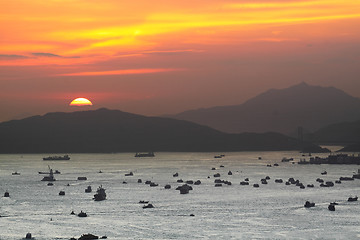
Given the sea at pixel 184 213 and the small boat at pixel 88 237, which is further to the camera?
the sea at pixel 184 213

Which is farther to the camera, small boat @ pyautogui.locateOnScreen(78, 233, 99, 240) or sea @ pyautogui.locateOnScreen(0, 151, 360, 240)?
sea @ pyautogui.locateOnScreen(0, 151, 360, 240)

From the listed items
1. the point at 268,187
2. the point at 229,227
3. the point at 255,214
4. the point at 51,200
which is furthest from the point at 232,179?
the point at 229,227

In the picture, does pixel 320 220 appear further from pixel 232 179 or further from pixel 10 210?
pixel 232 179

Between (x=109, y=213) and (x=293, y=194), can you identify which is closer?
(x=109, y=213)

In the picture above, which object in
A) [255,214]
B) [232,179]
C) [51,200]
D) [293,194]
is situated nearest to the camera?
[255,214]

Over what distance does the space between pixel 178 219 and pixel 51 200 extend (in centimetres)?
3797

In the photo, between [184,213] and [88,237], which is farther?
[184,213]

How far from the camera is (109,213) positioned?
10038cm

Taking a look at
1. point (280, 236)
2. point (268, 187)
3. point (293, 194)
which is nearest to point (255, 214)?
point (280, 236)

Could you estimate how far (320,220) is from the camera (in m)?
91.4

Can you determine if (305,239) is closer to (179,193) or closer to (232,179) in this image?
(179,193)

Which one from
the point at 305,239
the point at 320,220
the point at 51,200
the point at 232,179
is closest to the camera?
the point at 305,239

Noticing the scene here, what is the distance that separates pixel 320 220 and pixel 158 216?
72.1 ft

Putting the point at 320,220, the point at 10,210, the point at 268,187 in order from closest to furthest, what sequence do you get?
the point at 320,220, the point at 10,210, the point at 268,187
